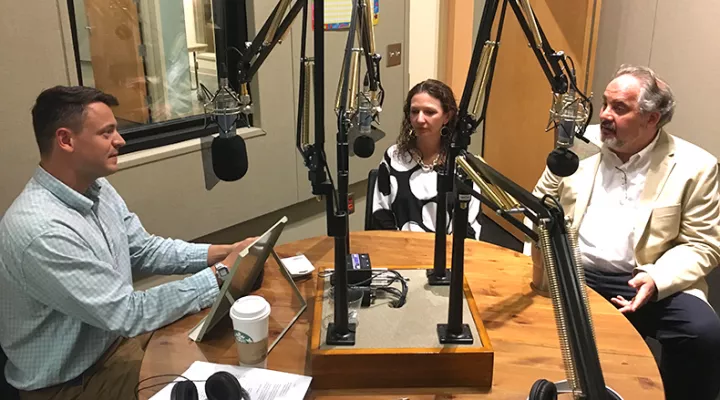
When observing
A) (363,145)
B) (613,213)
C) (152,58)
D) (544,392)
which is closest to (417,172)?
(613,213)

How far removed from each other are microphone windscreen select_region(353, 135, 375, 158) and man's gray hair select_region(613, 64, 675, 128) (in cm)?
112

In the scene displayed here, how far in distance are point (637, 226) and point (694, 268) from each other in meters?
0.22

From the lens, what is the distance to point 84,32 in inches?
91.0

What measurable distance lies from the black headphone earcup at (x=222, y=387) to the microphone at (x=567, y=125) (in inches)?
31.0

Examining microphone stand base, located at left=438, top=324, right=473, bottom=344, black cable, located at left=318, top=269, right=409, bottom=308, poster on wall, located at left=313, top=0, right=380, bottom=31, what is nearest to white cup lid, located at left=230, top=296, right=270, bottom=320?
black cable, located at left=318, top=269, right=409, bottom=308

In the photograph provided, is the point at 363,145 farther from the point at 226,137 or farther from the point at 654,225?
the point at 654,225

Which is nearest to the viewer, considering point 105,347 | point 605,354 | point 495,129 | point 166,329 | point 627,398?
point 627,398

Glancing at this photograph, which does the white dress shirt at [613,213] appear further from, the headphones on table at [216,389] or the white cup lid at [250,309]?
the headphones on table at [216,389]

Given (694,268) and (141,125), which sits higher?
(141,125)

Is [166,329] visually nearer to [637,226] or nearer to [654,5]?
[637,226]

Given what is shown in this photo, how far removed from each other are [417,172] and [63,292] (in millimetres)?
1400

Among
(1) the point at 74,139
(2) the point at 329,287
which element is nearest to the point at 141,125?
(1) the point at 74,139

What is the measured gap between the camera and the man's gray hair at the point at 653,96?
2.07 m

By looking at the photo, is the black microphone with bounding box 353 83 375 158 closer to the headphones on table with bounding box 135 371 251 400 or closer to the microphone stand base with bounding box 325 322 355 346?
the microphone stand base with bounding box 325 322 355 346
